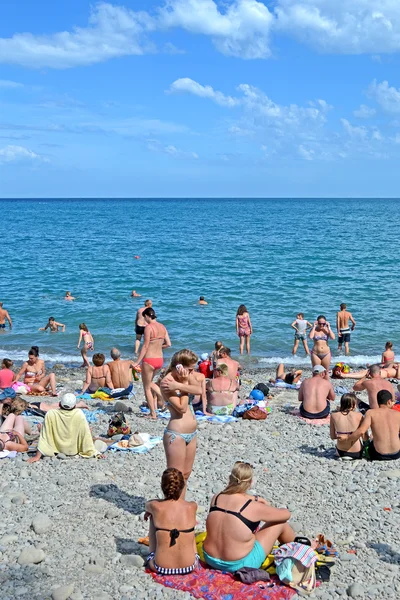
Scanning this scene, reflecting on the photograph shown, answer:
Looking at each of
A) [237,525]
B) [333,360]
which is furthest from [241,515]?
[333,360]

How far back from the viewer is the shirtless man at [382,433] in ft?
30.8

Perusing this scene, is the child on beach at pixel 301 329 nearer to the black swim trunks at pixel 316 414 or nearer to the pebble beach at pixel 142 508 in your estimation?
the black swim trunks at pixel 316 414

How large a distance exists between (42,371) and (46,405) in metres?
2.60

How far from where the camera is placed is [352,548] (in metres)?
6.98

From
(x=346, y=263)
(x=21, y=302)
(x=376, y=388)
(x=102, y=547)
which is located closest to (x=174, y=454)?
(x=102, y=547)

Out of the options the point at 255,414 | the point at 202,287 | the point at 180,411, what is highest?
the point at 180,411

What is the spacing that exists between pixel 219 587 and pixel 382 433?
423 centimetres

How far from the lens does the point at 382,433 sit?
9.44 meters

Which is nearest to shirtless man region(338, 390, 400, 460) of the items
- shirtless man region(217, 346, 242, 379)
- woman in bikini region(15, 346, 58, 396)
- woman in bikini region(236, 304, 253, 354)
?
shirtless man region(217, 346, 242, 379)

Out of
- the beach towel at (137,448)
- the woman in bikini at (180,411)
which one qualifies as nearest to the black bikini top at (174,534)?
the woman in bikini at (180,411)

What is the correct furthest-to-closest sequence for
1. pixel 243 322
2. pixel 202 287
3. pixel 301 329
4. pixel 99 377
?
1. pixel 202 287
2. pixel 301 329
3. pixel 243 322
4. pixel 99 377

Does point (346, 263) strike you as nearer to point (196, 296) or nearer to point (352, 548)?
point (196, 296)

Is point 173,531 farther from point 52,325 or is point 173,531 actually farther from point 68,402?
point 52,325

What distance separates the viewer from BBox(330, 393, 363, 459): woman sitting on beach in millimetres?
9562
